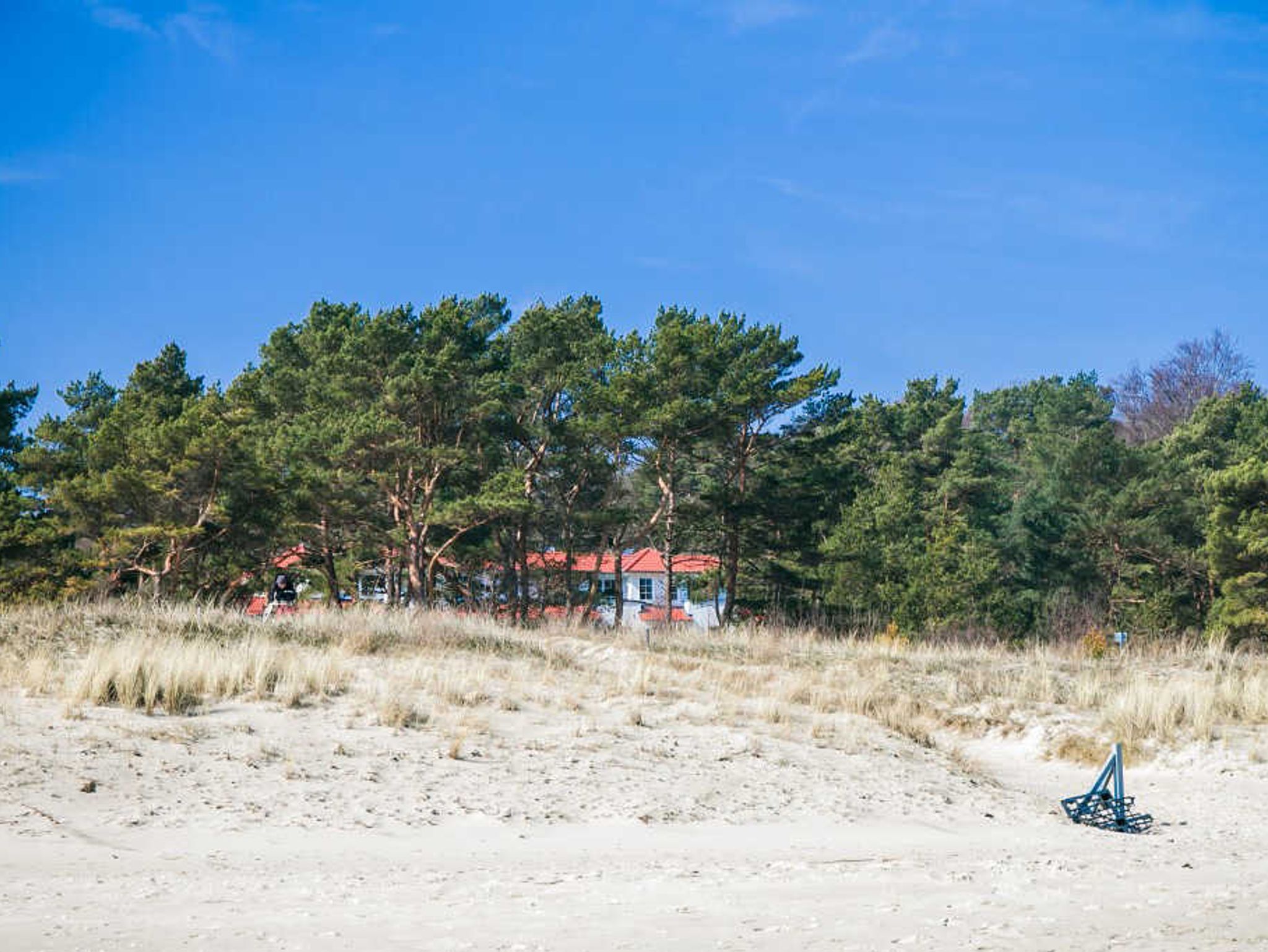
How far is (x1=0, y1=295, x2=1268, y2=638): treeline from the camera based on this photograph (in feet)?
110

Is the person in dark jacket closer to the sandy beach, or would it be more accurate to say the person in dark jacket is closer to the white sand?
the sandy beach

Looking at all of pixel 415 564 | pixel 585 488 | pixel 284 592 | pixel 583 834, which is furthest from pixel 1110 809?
pixel 585 488

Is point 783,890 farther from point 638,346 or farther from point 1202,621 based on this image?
point 1202,621

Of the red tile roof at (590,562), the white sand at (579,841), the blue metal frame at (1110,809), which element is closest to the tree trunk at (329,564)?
the red tile roof at (590,562)

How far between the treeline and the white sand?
22.1 metres

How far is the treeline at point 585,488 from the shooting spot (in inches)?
1320

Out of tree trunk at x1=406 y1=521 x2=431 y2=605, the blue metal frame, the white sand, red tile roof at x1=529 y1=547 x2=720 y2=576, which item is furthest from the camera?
red tile roof at x1=529 y1=547 x2=720 y2=576

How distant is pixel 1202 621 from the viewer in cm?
4312

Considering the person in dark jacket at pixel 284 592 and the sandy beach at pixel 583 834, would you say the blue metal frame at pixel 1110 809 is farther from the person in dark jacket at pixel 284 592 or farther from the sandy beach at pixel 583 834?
the person in dark jacket at pixel 284 592

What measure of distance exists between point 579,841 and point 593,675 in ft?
22.0

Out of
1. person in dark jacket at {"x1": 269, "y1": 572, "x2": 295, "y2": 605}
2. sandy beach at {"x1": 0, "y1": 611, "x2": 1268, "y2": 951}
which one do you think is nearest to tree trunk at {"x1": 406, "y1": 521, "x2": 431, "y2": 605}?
person in dark jacket at {"x1": 269, "y1": 572, "x2": 295, "y2": 605}

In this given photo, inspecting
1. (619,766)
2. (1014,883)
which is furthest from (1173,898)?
(619,766)

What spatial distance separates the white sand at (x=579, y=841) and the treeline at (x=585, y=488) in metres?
22.1

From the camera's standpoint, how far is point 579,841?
9180mm
